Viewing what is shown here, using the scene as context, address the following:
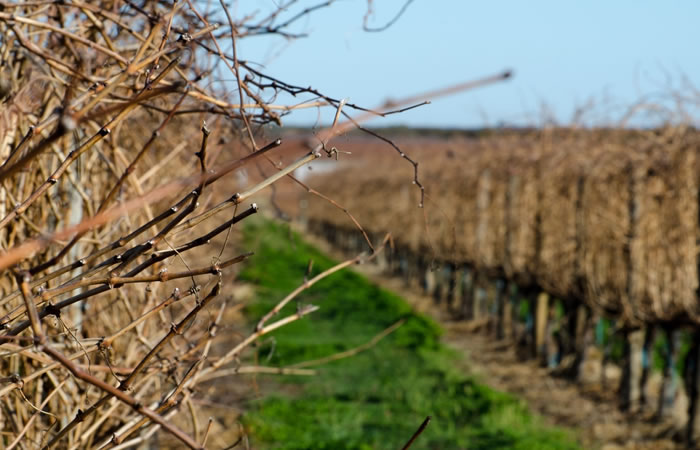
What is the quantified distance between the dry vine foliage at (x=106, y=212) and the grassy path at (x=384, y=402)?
2.22 metres

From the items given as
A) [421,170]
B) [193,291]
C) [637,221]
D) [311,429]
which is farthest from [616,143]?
[421,170]

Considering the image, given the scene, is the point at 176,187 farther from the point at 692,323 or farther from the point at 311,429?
the point at 692,323

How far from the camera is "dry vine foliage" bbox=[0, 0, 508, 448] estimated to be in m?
1.29

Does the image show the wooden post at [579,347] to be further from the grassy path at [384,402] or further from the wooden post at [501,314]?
the wooden post at [501,314]

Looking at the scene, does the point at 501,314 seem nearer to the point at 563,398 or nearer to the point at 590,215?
the point at 590,215

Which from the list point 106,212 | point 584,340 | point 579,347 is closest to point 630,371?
point 584,340

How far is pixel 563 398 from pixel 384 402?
8.57 feet

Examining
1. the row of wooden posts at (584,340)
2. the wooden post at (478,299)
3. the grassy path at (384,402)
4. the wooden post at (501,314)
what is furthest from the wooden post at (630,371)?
the wooden post at (478,299)

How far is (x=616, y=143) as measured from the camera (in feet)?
35.3

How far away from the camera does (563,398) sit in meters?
10.5

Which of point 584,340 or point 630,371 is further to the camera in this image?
point 584,340

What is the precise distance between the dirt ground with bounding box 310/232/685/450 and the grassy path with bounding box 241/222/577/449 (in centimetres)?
44

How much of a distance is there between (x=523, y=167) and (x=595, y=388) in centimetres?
486

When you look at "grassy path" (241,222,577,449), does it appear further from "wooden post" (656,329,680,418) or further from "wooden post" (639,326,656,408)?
"wooden post" (639,326,656,408)
